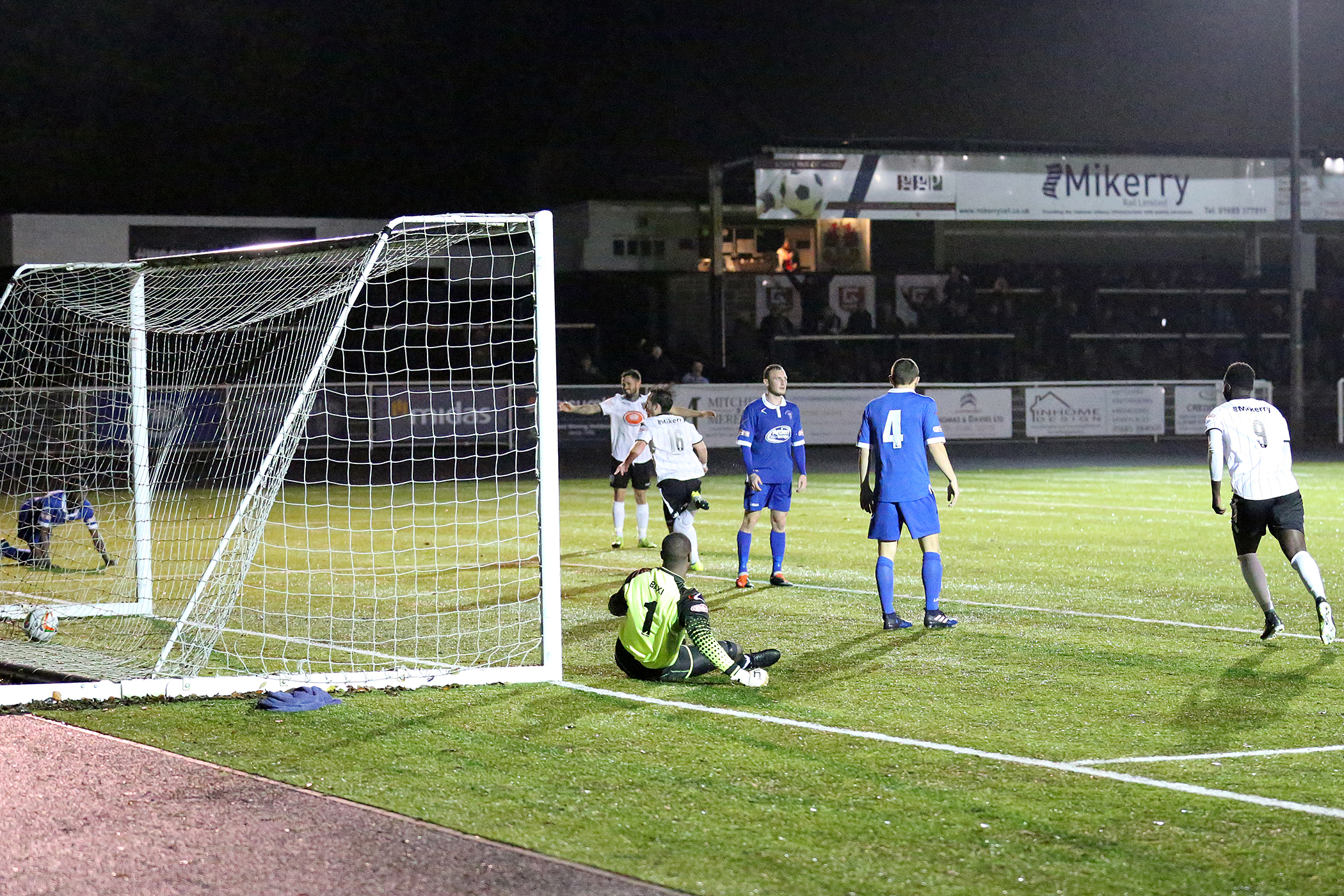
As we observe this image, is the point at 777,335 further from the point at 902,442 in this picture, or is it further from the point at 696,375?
the point at 902,442

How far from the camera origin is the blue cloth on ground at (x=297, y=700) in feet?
25.0

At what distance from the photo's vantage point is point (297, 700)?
7.69 m

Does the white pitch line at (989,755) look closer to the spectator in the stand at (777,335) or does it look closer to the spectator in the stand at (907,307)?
the spectator in the stand at (777,335)

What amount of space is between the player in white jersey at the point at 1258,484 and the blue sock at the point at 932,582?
1.94 m

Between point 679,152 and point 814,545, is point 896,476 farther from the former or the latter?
point 679,152

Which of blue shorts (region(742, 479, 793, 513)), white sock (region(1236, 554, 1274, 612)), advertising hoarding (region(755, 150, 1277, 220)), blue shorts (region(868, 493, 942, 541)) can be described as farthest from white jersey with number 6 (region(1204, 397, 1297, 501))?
advertising hoarding (region(755, 150, 1277, 220))

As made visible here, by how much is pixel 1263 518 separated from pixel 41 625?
831cm

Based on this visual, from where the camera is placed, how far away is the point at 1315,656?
9.08 metres

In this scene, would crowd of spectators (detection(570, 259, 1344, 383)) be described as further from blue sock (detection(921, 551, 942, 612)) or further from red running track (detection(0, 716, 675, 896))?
red running track (detection(0, 716, 675, 896))

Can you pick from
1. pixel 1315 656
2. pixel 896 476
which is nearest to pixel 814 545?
pixel 896 476

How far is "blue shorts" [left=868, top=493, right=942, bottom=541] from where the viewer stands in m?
10.4

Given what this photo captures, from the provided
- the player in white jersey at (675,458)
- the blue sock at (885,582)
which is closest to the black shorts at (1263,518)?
the blue sock at (885,582)

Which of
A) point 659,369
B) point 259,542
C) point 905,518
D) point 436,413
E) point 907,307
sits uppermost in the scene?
point 907,307

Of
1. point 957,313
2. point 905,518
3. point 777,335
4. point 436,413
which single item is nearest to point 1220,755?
point 905,518
